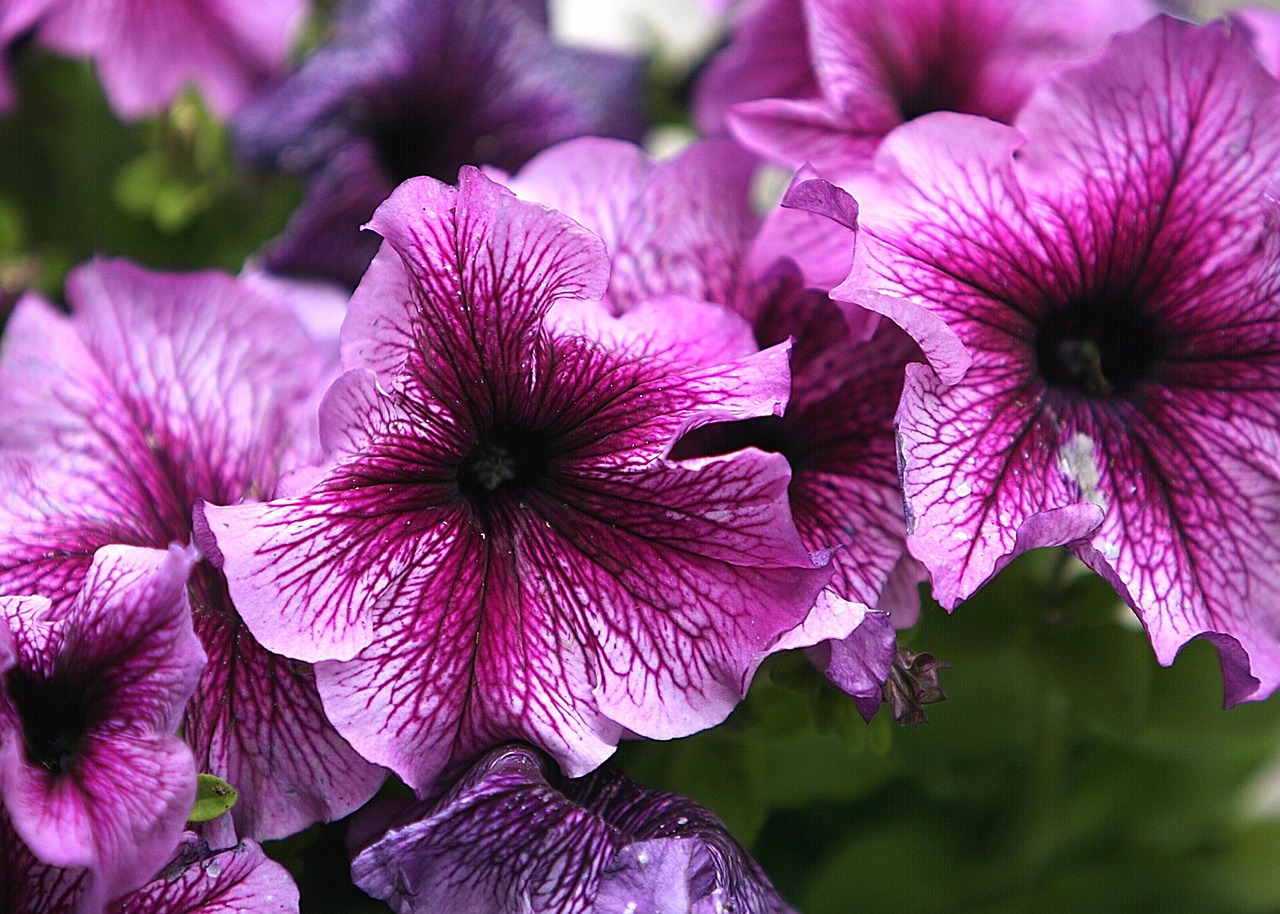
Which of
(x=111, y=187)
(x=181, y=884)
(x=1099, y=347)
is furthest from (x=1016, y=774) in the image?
(x=111, y=187)

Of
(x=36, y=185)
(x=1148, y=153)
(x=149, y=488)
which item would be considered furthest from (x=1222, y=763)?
(x=36, y=185)

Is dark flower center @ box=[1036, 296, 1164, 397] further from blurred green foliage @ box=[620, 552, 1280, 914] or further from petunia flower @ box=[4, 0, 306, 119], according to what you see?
petunia flower @ box=[4, 0, 306, 119]

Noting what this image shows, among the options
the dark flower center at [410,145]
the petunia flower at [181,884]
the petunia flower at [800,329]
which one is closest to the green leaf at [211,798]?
the petunia flower at [181,884]

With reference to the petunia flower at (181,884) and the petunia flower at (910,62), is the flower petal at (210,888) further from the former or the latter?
the petunia flower at (910,62)

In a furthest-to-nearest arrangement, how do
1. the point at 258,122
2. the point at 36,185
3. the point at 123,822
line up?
the point at 36,185
the point at 258,122
the point at 123,822

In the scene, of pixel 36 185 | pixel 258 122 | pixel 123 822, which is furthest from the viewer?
pixel 36 185

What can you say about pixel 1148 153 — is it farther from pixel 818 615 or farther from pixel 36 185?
pixel 36 185

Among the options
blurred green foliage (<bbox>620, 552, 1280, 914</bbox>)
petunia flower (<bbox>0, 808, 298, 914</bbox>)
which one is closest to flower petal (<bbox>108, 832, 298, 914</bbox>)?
petunia flower (<bbox>0, 808, 298, 914</bbox>)
